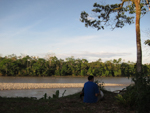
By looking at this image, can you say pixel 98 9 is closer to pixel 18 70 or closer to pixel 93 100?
pixel 93 100

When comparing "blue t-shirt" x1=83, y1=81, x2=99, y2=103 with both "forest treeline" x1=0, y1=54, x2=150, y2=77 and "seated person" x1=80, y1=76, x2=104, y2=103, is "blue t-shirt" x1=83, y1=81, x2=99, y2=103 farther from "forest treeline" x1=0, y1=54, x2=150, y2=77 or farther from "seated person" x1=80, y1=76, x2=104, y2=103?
"forest treeline" x1=0, y1=54, x2=150, y2=77

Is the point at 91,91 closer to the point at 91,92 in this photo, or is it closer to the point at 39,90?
the point at 91,92

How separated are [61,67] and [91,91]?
59554mm

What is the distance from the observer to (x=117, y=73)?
63625mm

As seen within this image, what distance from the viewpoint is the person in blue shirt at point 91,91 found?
484 centimetres

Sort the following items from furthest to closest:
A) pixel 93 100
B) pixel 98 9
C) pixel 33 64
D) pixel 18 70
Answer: pixel 33 64, pixel 18 70, pixel 98 9, pixel 93 100

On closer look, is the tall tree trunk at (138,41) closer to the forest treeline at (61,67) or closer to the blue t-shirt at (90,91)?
the blue t-shirt at (90,91)

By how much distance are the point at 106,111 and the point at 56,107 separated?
1.40 m

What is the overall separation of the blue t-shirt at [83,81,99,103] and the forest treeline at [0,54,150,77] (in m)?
55.6

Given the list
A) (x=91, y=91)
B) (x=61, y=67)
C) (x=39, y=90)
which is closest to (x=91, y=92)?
(x=91, y=91)

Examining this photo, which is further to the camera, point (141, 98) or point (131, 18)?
point (131, 18)

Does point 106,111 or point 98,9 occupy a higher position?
point 98,9

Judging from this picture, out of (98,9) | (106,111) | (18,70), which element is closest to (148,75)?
(106,111)

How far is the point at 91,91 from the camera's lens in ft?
15.9
